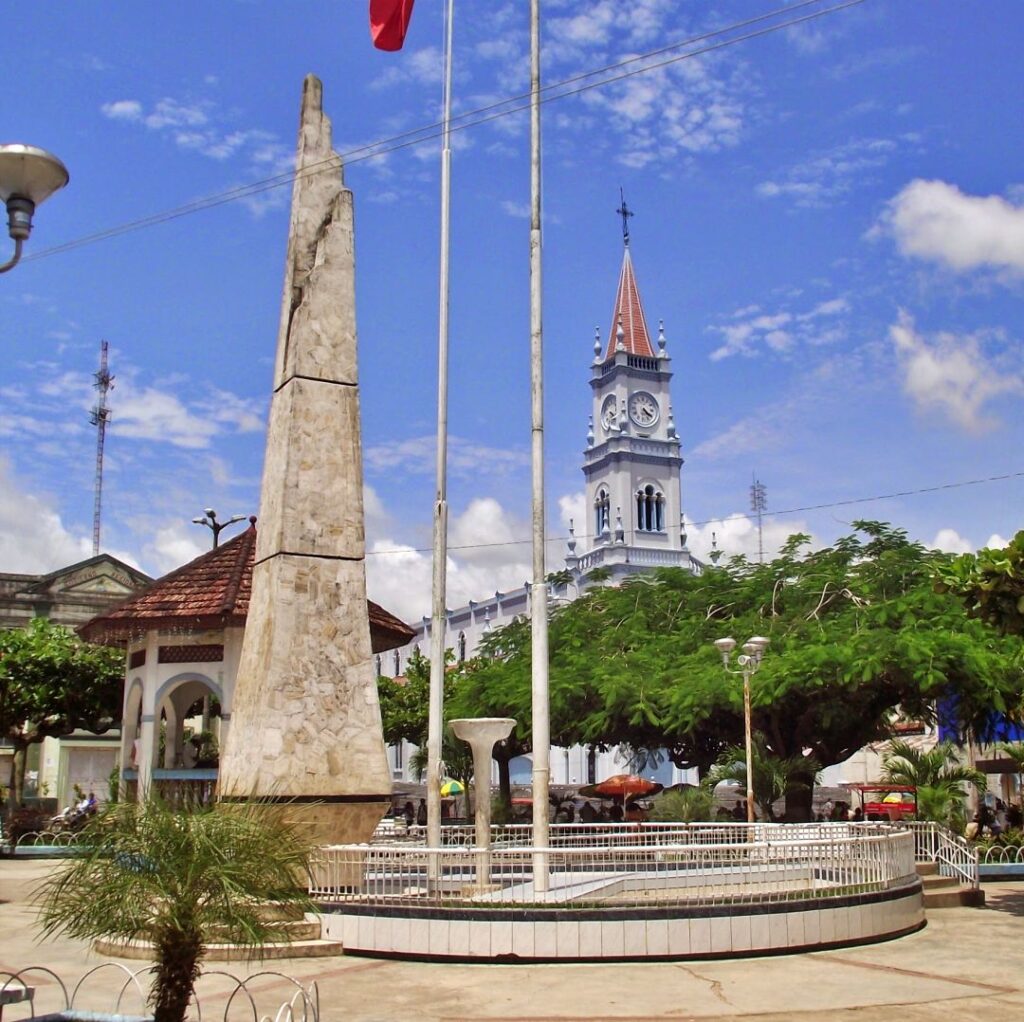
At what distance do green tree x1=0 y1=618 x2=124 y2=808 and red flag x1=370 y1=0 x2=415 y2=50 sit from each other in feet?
67.0

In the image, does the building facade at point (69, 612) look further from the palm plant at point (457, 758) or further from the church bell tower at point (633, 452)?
the church bell tower at point (633, 452)

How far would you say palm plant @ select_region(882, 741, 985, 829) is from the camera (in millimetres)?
22578

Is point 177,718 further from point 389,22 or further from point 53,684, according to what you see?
point 389,22

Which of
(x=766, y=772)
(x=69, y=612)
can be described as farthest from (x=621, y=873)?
(x=69, y=612)

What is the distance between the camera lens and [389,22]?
644 inches

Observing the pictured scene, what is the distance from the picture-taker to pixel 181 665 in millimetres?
24078

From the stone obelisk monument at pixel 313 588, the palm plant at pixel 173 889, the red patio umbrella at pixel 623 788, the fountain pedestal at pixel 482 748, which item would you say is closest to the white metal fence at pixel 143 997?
the palm plant at pixel 173 889

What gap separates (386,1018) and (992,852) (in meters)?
17.2

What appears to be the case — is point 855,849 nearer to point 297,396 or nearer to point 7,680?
point 297,396

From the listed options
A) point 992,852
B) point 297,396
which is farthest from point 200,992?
point 992,852

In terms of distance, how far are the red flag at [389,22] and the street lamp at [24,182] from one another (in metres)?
9.00

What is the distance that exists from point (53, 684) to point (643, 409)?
71.3m

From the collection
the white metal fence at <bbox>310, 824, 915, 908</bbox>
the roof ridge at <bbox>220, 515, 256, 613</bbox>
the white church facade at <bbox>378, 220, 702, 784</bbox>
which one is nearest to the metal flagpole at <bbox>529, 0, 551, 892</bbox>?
the white metal fence at <bbox>310, 824, 915, 908</bbox>

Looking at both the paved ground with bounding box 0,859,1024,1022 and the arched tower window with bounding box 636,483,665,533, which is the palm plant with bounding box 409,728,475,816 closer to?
the paved ground with bounding box 0,859,1024,1022
